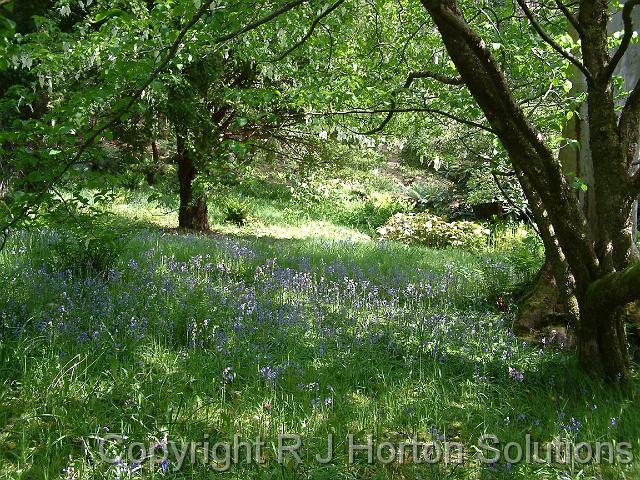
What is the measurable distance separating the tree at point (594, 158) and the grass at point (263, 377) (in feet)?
1.37

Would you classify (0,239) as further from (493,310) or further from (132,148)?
(493,310)

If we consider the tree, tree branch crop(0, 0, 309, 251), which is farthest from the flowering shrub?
tree branch crop(0, 0, 309, 251)

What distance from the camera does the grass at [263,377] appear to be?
2.39 meters

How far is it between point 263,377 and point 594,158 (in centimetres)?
270

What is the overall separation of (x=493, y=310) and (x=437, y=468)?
3.41 meters

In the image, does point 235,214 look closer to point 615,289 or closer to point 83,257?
point 83,257

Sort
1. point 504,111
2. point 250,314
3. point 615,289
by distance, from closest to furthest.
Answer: point 615,289, point 504,111, point 250,314

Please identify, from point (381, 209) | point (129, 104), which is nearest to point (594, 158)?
point (129, 104)

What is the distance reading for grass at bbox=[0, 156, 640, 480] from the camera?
239cm

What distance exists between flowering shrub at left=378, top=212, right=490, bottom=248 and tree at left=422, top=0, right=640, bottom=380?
9.24 m

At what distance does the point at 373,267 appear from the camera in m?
6.97

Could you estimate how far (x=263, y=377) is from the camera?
320cm

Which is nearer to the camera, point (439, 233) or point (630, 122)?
point (630, 122)

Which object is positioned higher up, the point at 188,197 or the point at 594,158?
the point at 188,197
